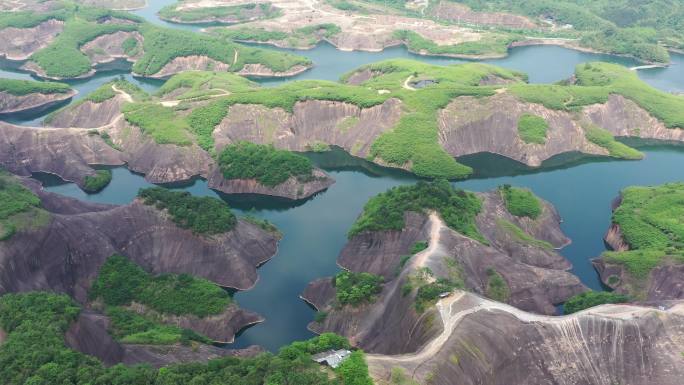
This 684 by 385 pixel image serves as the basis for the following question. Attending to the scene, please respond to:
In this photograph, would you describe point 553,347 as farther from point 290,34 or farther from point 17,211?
point 290,34

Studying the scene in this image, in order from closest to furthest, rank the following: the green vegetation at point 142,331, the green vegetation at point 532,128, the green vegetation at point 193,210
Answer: the green vegetation at point 142,331 → the green vegetation at point 193,210 → the green vegetation at point 532,128

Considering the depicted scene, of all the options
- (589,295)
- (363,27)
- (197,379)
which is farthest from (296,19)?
(197,379)

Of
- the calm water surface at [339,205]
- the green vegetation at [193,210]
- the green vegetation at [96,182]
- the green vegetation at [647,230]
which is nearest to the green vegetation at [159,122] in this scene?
the calm water surface at [339,205]

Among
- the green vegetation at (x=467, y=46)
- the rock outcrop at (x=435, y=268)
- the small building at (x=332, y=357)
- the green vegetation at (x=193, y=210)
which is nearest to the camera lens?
the small building at (x=332, y=357)

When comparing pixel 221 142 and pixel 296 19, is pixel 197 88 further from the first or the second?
pixel 296 19

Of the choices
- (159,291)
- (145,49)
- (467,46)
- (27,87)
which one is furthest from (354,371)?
(467,46)

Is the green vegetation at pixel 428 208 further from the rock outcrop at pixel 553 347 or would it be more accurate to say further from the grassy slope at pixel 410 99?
the grassy slope at pixel 410 99

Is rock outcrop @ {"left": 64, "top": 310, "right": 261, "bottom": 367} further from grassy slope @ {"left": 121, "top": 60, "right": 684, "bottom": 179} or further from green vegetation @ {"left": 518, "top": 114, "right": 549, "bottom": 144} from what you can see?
green vegetation @ {"left": 518, "top": 114, "right": 549, "bottom": 144}
